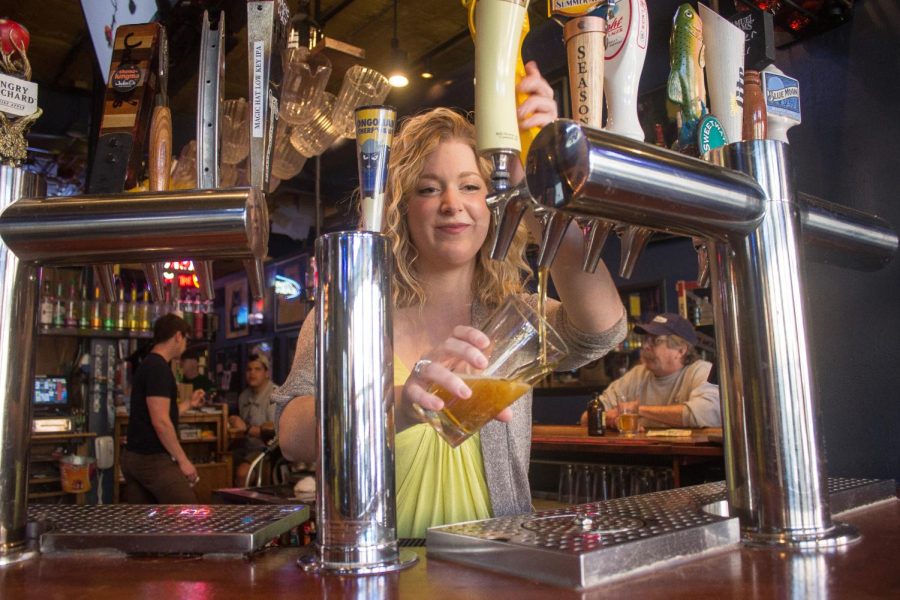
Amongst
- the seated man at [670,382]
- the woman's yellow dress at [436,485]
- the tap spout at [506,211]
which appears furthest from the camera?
the seated man at [670,382]

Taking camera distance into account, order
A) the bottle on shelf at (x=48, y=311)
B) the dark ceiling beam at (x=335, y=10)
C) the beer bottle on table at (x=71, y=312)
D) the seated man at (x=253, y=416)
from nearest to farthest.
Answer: the dark ceiling beam at (x=335, y=10) < the bottle on shelf at (x=48, y=311) < the beer bottle on table at (x=71, y=312) < the seated man at (x=253, y=416)

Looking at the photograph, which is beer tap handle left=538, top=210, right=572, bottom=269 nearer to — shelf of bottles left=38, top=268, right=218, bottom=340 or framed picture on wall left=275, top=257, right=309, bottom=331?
shelf of bottles left=38, top=268, right=218, bottom=340

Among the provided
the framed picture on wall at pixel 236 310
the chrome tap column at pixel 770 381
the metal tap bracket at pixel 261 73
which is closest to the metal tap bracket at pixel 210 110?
the metal tap bracket at pixel 261 73

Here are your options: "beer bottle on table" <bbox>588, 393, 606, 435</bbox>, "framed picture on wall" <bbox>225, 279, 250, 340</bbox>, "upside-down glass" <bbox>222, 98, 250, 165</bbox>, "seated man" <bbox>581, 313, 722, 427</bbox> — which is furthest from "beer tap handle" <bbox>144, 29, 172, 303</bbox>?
"framed picture on wall" <bbox>225, 279, 250, 340</bbox>

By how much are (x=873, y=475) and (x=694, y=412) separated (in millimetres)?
3214

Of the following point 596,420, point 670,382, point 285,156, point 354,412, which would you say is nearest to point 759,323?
point 354,412

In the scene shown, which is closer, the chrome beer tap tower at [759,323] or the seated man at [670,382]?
the chrome beer tap tower at [759,323]

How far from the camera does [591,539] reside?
605mm

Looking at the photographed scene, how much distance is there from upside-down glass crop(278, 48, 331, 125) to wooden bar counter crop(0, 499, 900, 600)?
2426 mm

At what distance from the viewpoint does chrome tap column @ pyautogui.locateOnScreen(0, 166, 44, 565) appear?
0.73m

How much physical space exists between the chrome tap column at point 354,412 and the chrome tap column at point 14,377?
0.31 meters

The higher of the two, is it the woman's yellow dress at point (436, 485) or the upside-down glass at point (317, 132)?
the upside-down glass at point (317, 132)

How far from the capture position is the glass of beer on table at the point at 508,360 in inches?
28.0

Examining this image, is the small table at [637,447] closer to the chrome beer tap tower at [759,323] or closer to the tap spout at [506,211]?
the chrome beer tap tower at [759,323]
